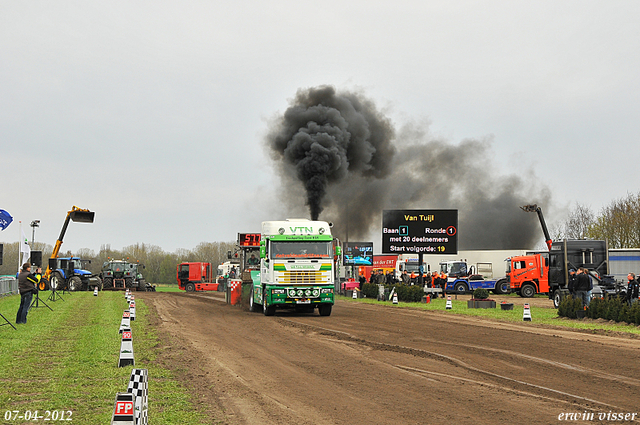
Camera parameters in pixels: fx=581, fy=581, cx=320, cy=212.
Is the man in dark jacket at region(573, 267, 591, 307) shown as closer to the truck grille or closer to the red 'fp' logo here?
the truck grille

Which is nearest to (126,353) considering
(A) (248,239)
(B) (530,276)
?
(A) (248,239)

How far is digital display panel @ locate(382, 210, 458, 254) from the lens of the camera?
108 feet

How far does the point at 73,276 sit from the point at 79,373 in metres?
37.3

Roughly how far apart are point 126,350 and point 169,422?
4.05 m

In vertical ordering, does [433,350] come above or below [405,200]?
below

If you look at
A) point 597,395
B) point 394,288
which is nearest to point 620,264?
point 394,288

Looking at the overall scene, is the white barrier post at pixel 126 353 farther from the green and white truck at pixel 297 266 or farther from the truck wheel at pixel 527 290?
the truck wheel at pixel 527 290

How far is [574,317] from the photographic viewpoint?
71.4 ft

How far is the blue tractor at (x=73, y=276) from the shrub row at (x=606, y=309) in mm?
33964

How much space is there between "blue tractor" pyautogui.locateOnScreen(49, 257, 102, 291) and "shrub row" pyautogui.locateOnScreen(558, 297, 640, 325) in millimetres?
33964

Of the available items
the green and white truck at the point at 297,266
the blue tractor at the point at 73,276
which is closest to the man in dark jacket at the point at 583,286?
the green and white truck at the point at 297,266

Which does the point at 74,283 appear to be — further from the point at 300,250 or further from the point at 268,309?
the point at 300,250

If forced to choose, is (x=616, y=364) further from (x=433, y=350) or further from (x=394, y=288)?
(x=394, y=288)

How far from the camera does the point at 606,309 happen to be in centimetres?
2045
